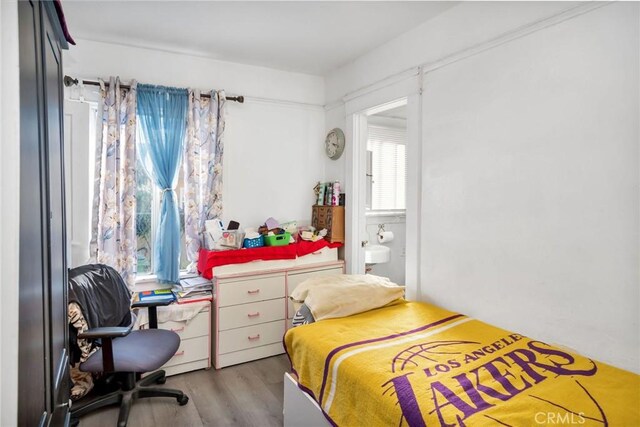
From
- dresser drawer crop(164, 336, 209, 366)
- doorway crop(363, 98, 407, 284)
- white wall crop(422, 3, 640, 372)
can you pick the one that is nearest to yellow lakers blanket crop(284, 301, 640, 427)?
white wall crop(422, 3, 640, 372)

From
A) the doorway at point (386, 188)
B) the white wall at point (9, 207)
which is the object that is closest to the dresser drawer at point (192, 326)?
the doorway at point (386, 188)

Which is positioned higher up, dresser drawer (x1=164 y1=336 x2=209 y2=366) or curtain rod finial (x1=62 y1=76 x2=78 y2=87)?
curtain rod finial (x1=62 y1=76 x2=78 y2=87)

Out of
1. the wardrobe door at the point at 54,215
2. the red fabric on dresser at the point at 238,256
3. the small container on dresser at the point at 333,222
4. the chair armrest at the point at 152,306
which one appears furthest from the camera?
the small container on dresser at the point at 333,222

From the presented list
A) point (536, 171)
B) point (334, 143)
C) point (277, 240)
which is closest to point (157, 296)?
point (277, 240)

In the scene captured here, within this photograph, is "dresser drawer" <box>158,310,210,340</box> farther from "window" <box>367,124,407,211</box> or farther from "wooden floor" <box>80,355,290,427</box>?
"window" <box>367,124,407,211</box>

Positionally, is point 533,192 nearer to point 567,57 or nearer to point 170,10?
point 567,57

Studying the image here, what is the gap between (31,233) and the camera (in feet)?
2.56

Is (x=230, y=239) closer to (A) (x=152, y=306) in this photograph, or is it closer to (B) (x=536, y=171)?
(A) (x=152, y=306)

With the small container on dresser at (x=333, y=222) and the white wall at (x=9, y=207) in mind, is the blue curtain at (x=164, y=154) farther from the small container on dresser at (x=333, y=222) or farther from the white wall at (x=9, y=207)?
the white wall at (x=9, y=207)

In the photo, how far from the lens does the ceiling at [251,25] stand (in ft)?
8.19

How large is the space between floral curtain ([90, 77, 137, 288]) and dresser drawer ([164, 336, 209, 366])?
0.67 m

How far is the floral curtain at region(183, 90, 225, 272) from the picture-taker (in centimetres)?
325

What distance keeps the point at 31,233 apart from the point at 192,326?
2.46 meters

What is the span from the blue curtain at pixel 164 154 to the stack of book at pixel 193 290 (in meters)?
0.10
